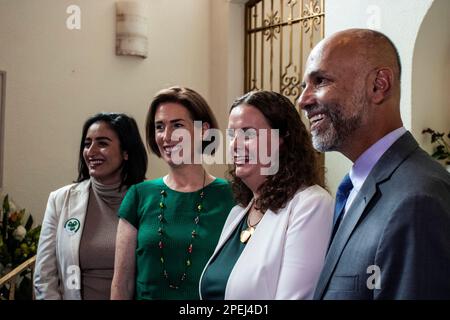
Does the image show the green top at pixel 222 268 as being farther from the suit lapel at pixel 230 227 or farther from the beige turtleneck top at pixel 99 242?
the beige turtleneck top at pixel 99 242

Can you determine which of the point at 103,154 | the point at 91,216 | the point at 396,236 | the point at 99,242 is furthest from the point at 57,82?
the point at 396,236

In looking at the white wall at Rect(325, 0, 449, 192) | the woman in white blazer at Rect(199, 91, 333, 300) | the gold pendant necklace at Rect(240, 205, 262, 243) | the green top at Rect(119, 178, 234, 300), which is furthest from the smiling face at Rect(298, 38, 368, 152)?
the white wall at Rect(325, 0, 449, 192)

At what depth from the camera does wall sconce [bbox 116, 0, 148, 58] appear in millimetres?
4145

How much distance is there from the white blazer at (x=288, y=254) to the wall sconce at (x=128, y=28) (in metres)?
2.99

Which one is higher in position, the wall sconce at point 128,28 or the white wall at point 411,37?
the wall sconce at point 128,28

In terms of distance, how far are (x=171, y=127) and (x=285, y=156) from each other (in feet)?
1.70

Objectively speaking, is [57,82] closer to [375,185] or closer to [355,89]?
[355,89]

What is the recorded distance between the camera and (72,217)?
2242mm

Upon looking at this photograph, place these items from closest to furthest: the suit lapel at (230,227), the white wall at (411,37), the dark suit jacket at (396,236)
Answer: the dark suit jacket at (396,236) → the suit lapel at (230,227) → the white wall at (411,37)

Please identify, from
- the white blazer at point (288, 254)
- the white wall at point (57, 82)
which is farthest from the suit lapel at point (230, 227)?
the white wall at point (57, 82)

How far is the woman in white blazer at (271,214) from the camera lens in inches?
53.8

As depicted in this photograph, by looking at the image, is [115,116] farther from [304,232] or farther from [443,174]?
[443,174]

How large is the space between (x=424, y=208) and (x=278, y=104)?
679 mm
